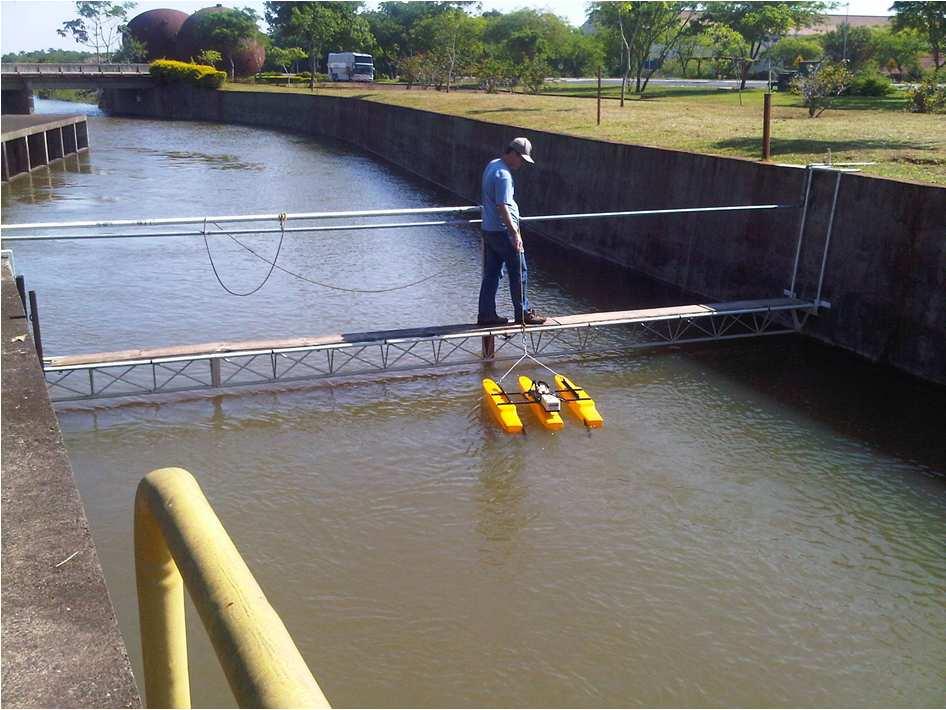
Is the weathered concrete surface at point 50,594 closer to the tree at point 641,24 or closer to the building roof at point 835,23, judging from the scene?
the tree at point 641,24

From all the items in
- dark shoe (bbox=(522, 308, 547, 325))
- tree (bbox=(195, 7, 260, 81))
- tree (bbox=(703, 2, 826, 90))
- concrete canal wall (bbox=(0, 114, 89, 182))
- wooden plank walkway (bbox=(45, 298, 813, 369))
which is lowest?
concrete canal wall (bbox=(0, 114, 89, 182))

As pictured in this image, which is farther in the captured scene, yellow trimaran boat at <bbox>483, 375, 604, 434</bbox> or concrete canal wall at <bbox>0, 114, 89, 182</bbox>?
concrete canal wall at <bbox>0, 114, 89, 182</bbox>

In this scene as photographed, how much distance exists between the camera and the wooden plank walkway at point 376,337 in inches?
411

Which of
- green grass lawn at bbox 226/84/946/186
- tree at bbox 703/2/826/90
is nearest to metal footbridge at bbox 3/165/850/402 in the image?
green grass lawn at bbox 226/84/946/186

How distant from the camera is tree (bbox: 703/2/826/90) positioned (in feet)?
192

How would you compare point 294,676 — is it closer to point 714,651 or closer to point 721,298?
point 714,651

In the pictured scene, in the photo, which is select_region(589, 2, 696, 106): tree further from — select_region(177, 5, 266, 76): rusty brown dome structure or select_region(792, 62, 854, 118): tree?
select_region(177, 5, 266, 76): rusty brown dome structure

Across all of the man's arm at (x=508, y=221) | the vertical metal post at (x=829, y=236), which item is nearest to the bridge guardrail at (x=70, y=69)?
the man's arm at (x=508, y=221)

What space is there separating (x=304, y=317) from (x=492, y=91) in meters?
39.3

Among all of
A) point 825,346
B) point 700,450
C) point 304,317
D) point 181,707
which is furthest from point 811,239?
point 181,707

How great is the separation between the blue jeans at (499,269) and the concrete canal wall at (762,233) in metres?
4.93

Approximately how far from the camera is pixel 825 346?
1358 centimetres

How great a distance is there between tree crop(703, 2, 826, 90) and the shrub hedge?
33090mm

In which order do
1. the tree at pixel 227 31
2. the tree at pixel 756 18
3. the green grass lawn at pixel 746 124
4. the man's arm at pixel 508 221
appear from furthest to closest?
1. the tree at pixel 227 31
2. the tree at pixel 756 18
3. the green grass lawn at pixel 746 124
4. the man's arm at pixel 508 221
